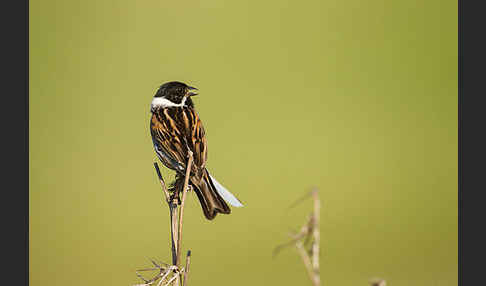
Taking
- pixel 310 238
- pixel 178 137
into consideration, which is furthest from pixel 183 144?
pixel 310 238

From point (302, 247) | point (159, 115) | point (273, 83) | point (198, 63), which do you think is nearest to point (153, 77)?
point (198, 63)

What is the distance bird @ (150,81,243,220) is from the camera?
2.11m

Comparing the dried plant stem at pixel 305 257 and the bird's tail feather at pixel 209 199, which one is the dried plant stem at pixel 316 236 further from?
the bird's tail feather at pixel 209 199

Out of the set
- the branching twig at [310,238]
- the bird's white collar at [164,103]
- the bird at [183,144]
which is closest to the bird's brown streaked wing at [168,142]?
the bird at [183,144]

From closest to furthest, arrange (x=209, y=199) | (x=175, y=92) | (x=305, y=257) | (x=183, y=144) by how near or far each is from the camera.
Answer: (x=305, y=257), (x=209, y=199), (x=183, y=144), (x=175, y=92)

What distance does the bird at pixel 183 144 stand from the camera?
83.0 inches

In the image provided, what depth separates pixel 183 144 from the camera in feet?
7.70

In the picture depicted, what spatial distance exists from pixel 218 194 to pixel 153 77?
631 cm

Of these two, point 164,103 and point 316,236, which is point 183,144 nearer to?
point 164,103

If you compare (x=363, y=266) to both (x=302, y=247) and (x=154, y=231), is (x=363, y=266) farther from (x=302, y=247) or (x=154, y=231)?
(x=302, y=247)

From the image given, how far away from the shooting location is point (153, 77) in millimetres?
8250

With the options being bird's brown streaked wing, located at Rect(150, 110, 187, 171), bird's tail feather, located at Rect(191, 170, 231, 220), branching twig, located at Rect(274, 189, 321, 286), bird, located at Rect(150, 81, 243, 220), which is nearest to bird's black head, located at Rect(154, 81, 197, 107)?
bird, located at Rect(150, 81, 243, 220)

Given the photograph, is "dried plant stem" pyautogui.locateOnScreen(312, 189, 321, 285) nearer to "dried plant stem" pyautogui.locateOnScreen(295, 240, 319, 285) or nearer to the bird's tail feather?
"dried plant stem" pyautogui.locateOnScreen(295, 240, 319, 285)

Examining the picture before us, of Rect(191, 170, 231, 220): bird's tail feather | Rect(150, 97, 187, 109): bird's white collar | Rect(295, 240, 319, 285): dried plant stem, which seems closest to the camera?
A: Rect(295, 240, 319, 285): dried plant stem
